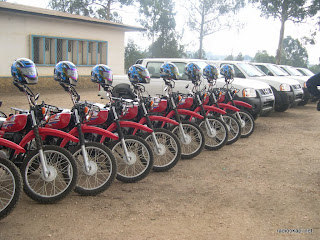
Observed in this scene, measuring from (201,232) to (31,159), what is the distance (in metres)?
2.03

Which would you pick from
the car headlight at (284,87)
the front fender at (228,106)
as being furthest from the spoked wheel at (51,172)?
the car headlight at (284,87)

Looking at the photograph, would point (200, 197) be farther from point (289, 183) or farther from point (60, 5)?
point (60, 5)

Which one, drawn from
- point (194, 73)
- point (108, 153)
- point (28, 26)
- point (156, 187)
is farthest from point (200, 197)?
point (28, 26)

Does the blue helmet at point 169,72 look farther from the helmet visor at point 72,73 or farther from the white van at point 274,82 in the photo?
the white van at point 274,82

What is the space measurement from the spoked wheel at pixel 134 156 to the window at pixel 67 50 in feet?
38.6

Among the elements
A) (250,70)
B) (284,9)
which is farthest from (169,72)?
(284,9)

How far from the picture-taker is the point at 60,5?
1206 inches

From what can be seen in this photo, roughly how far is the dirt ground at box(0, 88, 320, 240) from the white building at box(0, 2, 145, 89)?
442 inches

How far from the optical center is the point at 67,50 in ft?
53.6

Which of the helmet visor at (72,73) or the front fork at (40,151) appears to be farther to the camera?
the helmet visor at (72,73)

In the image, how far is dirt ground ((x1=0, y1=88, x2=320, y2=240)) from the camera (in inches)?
136

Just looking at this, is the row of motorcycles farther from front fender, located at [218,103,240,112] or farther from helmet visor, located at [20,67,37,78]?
front fender, located at [218,103,240,112]

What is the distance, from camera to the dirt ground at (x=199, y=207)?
346 cm

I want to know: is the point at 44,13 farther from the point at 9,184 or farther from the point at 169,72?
the point at 9,184
